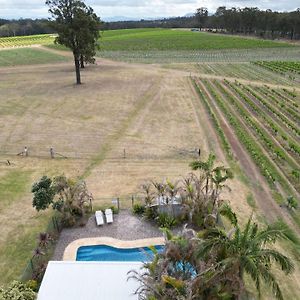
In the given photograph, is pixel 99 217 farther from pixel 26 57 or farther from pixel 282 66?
pixel 26 57

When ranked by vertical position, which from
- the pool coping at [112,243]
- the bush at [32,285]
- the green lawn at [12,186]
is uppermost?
the bush at [32,285]

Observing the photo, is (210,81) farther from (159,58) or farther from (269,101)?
(159,58)

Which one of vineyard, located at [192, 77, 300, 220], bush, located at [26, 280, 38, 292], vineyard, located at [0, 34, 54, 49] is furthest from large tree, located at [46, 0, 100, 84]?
vineyard, located at [0, 34, 54, 49]

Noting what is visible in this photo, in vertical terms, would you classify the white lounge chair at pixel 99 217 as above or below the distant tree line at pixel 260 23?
below

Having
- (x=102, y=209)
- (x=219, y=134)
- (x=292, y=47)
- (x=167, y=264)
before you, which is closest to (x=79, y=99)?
(x=219, y=134)

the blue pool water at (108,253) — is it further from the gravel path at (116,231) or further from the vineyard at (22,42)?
the vineyard at (22,42)

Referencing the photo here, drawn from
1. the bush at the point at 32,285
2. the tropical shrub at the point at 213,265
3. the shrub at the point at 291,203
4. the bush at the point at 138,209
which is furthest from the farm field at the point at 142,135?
the tropical shrub at the point at 213,265
